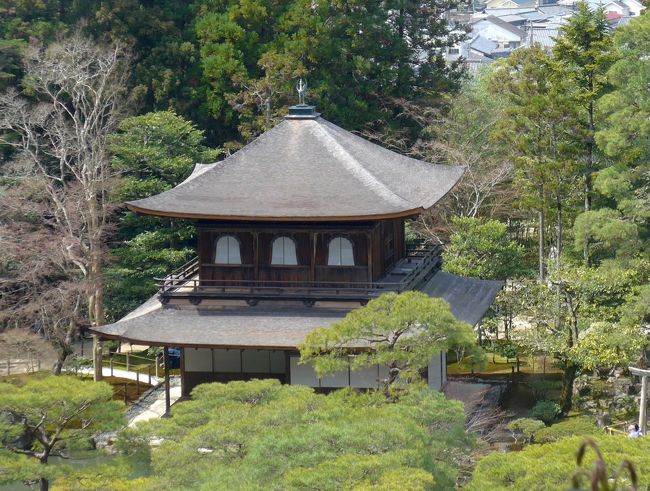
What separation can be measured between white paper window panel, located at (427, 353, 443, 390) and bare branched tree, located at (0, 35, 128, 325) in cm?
931

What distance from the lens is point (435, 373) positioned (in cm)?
2939

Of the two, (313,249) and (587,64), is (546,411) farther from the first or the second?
(587,64)

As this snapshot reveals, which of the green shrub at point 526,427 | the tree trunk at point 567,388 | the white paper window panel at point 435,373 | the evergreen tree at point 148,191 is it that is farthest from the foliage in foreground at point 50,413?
the evergreen tree at point 148,191

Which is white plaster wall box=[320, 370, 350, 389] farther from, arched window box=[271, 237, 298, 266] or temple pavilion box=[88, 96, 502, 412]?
arched window box=[271, 237, 298, 266]

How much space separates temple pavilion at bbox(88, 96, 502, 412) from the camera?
90.6ft

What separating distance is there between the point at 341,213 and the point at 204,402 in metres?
7.72

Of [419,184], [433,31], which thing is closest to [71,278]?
[419,184]

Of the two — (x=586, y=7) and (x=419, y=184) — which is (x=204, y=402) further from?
(x=586, y=7)

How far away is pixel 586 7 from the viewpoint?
33.7m

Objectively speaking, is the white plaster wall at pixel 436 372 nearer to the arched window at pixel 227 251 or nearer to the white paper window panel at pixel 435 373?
the white paper window panel at pixel 435 373

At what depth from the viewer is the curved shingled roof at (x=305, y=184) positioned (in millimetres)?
27828

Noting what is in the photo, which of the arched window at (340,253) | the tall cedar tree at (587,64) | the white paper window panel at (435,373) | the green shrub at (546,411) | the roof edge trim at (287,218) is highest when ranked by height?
the tall cedar tree at (587,64)

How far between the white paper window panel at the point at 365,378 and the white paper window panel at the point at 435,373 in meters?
1.84

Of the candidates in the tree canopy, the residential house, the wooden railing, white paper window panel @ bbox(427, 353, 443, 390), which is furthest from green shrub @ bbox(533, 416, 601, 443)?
the residential house
